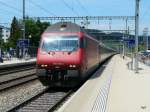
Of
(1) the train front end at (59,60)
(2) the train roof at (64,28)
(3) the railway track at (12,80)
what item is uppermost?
(2) the train roof at (64,28)

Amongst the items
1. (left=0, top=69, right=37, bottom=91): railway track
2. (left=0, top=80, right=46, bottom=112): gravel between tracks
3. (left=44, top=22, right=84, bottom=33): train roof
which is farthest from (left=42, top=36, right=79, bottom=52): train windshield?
(left=0, top=69, right=37, bottom=91): railway track

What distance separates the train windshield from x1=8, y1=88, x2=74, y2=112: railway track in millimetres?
1980

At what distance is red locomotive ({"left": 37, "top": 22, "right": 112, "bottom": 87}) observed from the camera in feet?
59.6

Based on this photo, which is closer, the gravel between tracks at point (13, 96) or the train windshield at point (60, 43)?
the gravel between tracks at point (13, 96)

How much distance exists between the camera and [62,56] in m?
18.5

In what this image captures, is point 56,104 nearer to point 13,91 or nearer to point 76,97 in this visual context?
point 76,97

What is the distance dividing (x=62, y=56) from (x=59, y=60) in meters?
0.28

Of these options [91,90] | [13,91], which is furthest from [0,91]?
[91,90]

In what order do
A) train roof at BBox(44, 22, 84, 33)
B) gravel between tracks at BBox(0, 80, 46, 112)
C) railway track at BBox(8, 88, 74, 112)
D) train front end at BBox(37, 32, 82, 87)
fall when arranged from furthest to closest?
1. train roof at BBox(44, 22, 84, 33)
2. train front end at BBox(37, 32, 82, 87)
3. gravel between tracks at BBox(0, 80, 46, 112)
4. railway track at BBox(8, 88, 74, 112)

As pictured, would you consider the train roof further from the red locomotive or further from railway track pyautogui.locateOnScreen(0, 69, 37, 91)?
railway track pyautogui.locateOnScreen(0, 69, 37, 91)

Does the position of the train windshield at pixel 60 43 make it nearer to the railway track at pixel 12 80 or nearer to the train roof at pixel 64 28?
the train roof at pixel 64 28

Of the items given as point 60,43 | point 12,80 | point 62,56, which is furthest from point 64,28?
point 12,80

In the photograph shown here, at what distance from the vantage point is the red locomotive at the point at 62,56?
18.2 meters

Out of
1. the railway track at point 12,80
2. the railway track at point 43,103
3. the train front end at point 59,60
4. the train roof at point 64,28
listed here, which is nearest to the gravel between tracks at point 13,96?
the railway track at point 43,103
